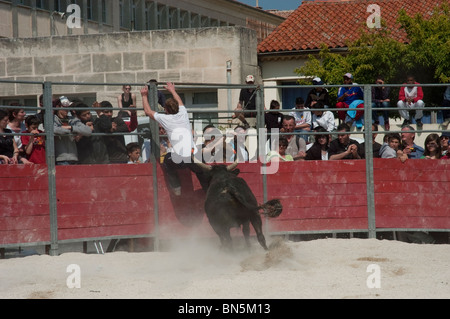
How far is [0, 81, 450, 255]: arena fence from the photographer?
9289 mm

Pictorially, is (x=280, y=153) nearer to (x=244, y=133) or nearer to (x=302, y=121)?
(x=244, y=133)

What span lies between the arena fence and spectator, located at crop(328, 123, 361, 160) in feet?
0.37

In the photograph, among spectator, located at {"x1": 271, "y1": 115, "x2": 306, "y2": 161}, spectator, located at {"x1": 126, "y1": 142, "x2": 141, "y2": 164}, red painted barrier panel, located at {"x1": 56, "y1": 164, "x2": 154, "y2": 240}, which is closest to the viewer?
red painted barrier panel, located at {"x1": 56, "y1": 164, "x2": 154, "y2": 240}

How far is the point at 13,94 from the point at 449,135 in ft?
46.1

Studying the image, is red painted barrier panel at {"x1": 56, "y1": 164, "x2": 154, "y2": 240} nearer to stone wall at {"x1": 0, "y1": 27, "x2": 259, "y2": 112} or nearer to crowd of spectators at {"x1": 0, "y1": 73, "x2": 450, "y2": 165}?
crowd of spectators at {"x1": 0, "y1": 73, "x2": 450, "y2": 165}

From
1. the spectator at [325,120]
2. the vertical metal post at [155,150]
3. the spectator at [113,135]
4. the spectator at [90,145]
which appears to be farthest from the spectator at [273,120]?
the spectator at [90,145]

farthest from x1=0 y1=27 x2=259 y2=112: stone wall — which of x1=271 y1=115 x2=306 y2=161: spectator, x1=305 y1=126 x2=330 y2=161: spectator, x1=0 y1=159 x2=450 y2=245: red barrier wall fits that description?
x1=0 y1=159 x2=450 y2=245: red barrier wall

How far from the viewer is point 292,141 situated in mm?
10711

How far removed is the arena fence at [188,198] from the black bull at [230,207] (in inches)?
48.8

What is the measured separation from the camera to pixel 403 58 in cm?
1870

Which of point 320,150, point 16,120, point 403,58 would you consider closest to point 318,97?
point 320,150
